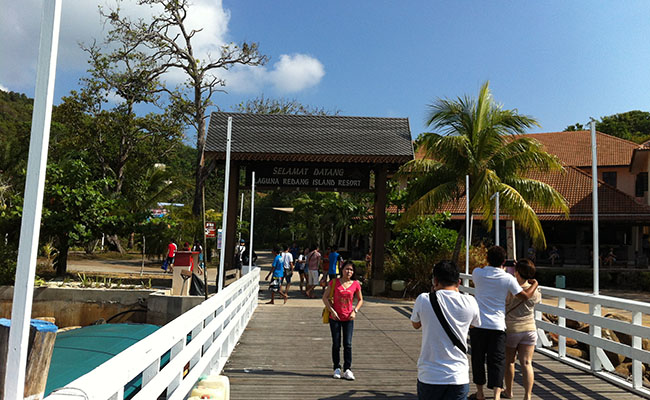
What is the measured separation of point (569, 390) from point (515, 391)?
2.44ft

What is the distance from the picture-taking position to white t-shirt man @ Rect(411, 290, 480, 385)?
14.1 ft

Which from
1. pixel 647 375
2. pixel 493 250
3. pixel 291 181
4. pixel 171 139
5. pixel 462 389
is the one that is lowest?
pixel 647 375

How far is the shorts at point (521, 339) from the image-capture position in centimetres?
643

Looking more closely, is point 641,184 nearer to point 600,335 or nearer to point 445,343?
point 600,335

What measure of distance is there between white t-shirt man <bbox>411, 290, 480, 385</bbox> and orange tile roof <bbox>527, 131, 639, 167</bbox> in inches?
1482

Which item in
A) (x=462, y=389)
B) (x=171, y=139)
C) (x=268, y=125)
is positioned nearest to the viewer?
(x=462, y=389)

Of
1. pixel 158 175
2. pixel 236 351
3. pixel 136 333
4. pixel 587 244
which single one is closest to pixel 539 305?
pixel 236 351

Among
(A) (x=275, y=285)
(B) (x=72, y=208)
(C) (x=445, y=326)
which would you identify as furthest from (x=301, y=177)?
(C) (x=445, y=326)

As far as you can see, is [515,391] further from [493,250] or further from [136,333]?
[136,333]

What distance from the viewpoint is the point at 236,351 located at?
945 centimetres

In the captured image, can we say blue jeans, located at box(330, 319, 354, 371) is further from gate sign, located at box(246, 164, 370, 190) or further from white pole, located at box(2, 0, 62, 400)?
gate sign, located at box(246, 164, 370, 190)

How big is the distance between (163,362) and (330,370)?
9.15ft

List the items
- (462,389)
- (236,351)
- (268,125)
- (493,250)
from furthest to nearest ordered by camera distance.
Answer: (268,125) < (236,351) < (493,250) < (462,389)

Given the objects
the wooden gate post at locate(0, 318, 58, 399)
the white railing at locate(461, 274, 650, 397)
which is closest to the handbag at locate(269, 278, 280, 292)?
the white railing at locate(461, 274, 650, 397)
